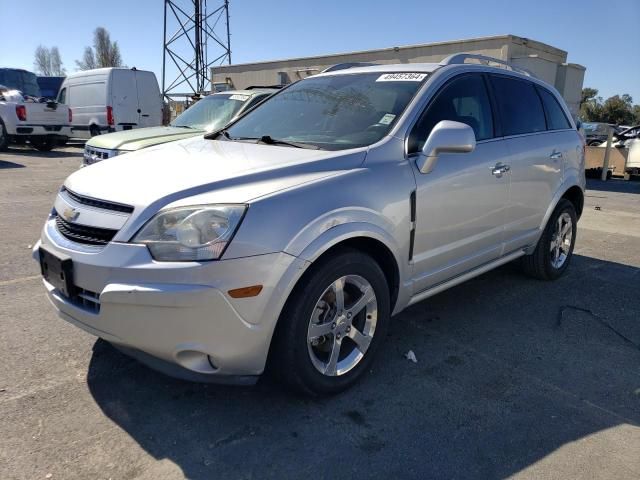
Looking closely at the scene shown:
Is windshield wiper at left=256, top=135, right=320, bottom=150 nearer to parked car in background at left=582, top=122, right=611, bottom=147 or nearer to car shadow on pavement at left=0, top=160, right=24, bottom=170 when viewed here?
car shadow on pavement at left=0, top=160, right=24, bottom=170

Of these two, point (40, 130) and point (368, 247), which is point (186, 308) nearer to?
point (368, 247)

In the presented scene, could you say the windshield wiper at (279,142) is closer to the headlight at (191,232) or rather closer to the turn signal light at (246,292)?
the headlight at (191,232)

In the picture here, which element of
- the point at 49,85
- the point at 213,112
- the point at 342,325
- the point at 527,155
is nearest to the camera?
the point at 342,325

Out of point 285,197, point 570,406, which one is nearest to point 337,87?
point 285,197

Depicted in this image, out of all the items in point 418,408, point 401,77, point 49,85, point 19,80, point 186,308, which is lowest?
point 418,408

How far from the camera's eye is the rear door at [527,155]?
410cm

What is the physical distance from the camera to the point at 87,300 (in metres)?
2.53

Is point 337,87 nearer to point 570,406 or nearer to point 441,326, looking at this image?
point 441,326

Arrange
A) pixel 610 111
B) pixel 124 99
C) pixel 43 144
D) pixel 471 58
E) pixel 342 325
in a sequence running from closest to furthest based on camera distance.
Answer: pixel 342 325, pixel 471 58, pixel 124 99, pixel 43 144, pixel 610 111

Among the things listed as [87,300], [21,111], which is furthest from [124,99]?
[87,300]

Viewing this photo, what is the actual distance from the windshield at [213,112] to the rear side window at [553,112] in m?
4.83

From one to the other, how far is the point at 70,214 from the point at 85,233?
211 mm

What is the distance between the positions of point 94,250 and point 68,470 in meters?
0.97

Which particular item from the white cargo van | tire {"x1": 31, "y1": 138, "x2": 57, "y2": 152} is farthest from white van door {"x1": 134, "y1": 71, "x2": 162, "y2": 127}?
tire {"x1": 31, "y1": 138, "x2": 57, "y2": 152}
